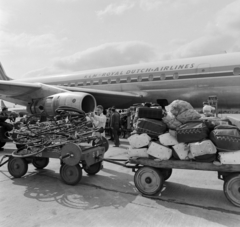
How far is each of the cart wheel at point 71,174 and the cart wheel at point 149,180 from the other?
1211 mm

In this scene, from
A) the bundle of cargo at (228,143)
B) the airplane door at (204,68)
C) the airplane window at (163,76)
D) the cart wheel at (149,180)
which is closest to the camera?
the bundle of cargo at (228,143)

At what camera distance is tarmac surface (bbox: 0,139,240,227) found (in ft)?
10.0

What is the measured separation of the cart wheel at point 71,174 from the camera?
4.46 metres

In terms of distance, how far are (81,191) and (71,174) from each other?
1.55 ft

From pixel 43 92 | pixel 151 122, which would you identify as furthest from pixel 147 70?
pixel 151 122

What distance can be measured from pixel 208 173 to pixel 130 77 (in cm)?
905

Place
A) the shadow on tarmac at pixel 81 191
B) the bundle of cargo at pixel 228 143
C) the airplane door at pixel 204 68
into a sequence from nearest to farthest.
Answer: the bundle of cargo at pixel 228 143, the shadow on tarmac at pixel 81 191, the airplane door at pixel 204 68

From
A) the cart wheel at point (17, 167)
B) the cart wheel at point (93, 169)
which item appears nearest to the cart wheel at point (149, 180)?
the cart wheel at point (93, 169)

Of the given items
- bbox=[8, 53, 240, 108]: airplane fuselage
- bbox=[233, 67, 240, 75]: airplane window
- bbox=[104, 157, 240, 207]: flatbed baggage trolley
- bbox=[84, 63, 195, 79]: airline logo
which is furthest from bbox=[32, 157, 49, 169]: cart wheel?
bbox=[233, 67, 240, 75]: airplane window

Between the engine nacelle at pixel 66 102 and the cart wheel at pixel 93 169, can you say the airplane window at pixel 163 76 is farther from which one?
the cart wheel at pixel 93 169

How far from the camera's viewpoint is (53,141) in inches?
187

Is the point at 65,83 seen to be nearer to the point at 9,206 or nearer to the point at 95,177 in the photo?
the point at 95,177

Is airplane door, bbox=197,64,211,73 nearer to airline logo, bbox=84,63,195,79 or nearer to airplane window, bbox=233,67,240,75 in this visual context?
airline logo, bbox=84,63,195,79

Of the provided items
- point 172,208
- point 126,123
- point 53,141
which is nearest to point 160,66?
point 126,123
